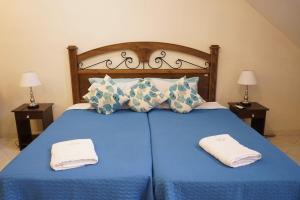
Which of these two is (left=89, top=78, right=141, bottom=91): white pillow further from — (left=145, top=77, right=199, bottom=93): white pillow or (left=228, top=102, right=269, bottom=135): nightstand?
(left=228, top=102, right=269, bottom=135): nightstand

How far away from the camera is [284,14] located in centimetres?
293

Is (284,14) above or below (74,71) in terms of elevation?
above

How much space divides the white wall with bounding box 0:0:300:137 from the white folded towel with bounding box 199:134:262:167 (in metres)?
1.61

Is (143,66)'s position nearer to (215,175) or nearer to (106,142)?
(106,142)

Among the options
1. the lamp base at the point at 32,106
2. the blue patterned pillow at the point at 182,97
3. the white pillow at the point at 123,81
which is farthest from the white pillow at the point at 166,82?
the lamp base at the point at 32,106

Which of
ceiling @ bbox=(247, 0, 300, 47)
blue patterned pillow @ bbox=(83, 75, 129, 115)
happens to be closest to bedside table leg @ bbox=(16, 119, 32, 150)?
blue patterned pillow @ bbox=(83, 75, 129, 115)

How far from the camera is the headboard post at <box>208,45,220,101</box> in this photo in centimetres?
328

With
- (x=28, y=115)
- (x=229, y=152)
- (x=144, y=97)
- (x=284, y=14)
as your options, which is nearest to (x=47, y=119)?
(x=28, y=115)

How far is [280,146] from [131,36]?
7.58ft

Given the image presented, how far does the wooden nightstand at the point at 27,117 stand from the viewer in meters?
3.09

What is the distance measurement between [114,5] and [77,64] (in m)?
0.85

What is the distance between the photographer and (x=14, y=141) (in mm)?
3463

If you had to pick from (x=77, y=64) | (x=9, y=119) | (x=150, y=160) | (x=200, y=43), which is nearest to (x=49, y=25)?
(x=77, y=64)

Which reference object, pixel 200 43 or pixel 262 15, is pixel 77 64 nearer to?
pixel 200 43
